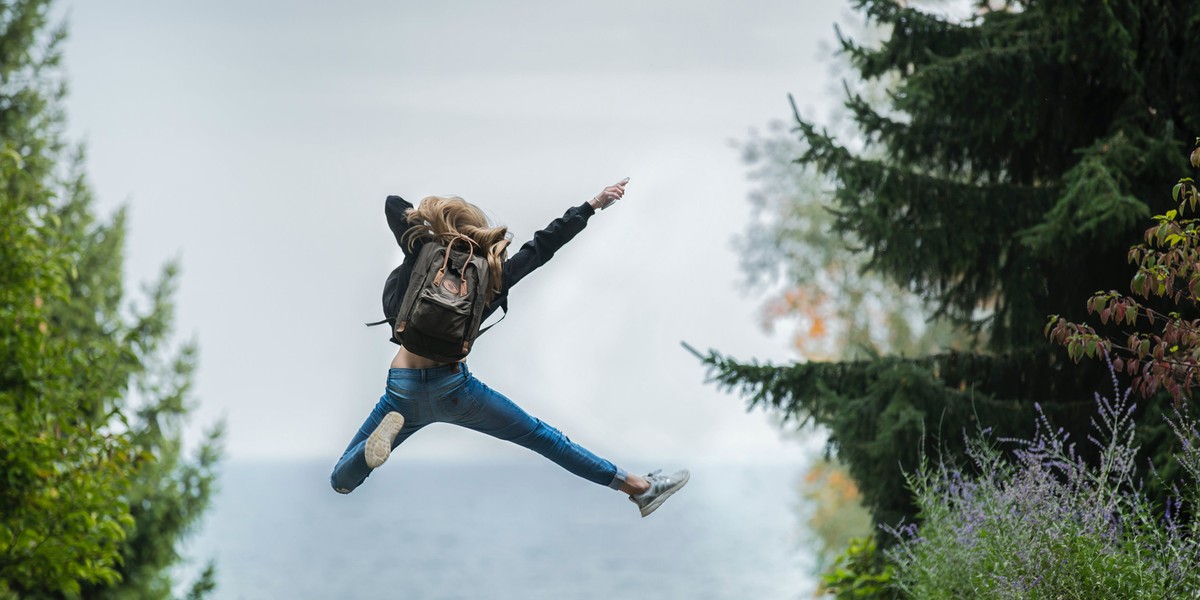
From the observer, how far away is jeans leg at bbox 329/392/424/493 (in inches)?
173

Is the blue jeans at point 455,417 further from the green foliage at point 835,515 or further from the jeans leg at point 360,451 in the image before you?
the green foliage at point 835,515

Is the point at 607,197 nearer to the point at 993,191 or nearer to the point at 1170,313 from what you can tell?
the point at 1170,313

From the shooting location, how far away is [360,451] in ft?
14.4

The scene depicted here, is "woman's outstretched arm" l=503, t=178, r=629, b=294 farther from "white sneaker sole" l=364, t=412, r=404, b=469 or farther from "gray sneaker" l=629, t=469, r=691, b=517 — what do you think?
"gray sneaker" l=629, t=469, r=691, b=517

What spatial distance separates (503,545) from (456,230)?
6436 centimetres

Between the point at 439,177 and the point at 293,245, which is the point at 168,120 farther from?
the point at 439,177

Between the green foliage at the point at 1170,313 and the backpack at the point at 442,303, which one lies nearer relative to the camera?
the backpack at the point at 442,303

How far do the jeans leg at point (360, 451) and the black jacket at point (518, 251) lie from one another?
26 centimetres

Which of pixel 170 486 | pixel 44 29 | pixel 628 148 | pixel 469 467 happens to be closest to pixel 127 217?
pixel 44 29

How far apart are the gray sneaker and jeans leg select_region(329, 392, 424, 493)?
3.08 ft

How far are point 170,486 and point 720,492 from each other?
10377 cm

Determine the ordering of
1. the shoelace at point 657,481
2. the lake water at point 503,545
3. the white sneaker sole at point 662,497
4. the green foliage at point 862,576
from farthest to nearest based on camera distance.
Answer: the lake water at point 503,545
the green foliage at point 862,576
the shoelace at point 657,481
the white sneaker sole at point 662,497

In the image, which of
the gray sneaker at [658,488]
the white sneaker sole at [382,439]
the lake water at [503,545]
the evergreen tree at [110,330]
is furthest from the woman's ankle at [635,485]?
the lake water at [503,545]

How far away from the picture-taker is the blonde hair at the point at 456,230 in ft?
14.6
